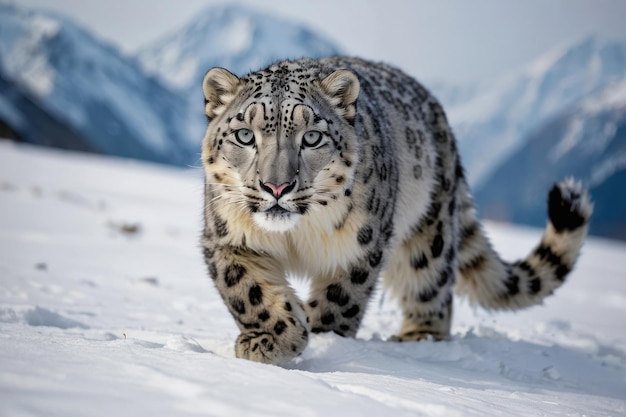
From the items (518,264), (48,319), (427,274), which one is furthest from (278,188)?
(518,264)

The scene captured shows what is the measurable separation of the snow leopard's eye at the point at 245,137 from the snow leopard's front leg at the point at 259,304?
55cm

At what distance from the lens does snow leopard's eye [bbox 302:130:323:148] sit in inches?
130

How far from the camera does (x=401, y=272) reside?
190 inches

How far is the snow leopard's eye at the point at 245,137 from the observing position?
10.8 feet

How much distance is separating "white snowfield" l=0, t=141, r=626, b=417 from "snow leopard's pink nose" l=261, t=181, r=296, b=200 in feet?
2.45

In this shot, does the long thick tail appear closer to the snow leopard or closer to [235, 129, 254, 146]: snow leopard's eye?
the snow leopard

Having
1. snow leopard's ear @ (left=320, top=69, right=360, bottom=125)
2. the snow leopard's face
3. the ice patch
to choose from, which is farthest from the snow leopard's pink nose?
the ice patch

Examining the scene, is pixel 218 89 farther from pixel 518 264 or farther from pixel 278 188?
pixel 518 264

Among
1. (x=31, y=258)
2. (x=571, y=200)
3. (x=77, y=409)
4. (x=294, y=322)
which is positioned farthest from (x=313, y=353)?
(x=31, y=258)

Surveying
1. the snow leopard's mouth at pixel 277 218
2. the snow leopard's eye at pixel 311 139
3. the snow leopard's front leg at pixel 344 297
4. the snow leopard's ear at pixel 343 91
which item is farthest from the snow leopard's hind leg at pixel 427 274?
the snow leopard's mouth at pixel 277 218

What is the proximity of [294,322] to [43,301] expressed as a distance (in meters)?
2.07

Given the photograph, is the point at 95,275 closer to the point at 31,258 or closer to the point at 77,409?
the point at 31,258

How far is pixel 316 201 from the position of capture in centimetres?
334

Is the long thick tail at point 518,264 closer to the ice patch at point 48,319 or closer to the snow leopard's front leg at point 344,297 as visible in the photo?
the snow leopard's front leg at point 344,297
